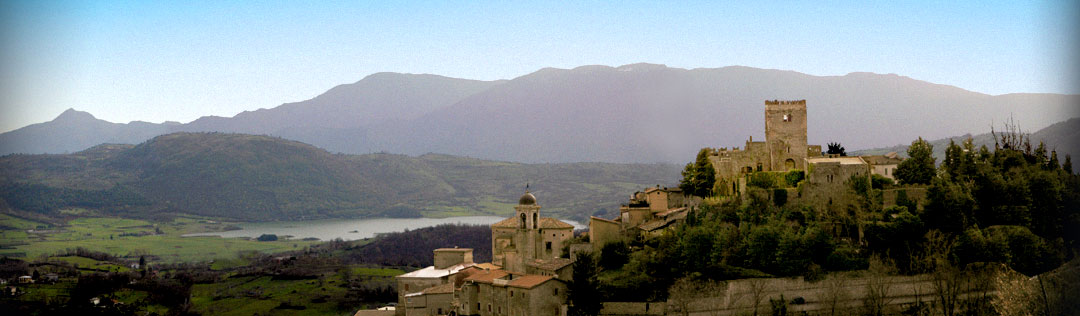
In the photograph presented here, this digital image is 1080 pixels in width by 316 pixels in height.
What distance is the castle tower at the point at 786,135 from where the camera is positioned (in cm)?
4056

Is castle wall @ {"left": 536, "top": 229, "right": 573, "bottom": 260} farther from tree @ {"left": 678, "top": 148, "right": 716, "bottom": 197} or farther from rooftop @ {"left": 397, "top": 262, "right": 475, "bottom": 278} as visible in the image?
tree @ {"left": 678, "top": 148, "right": 716, "bottom": 197}

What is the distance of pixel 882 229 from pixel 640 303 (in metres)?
9.67

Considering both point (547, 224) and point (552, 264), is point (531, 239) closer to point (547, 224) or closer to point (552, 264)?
point (547, 224)

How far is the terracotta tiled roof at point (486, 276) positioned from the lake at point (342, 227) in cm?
10445

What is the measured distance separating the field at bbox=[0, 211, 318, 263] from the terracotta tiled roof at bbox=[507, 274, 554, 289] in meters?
76.8

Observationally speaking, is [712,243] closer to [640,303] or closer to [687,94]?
[640,303]

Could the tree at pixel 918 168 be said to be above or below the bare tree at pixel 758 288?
above

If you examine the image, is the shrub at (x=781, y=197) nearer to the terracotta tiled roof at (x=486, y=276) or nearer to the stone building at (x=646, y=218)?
the stone building at (x=646, y=218)

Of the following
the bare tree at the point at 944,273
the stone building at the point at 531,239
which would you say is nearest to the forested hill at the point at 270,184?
the stone building at the point at 531,239

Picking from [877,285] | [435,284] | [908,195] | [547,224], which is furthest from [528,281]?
[908,195]

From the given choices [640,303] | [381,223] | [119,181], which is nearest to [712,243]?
[640,303]

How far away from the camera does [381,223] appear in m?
168

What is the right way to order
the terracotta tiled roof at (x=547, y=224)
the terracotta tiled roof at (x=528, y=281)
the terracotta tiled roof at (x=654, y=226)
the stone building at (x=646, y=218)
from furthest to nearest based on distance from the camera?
the terracotta tiled roof at (x=547, y=224)
the terracotta tiled roof at (x=654, y=226)
the stone building at (x=646, y=218)
the terracotta tiled roof at (x=528, y=281)

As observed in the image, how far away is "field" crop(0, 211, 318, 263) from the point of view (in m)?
106
